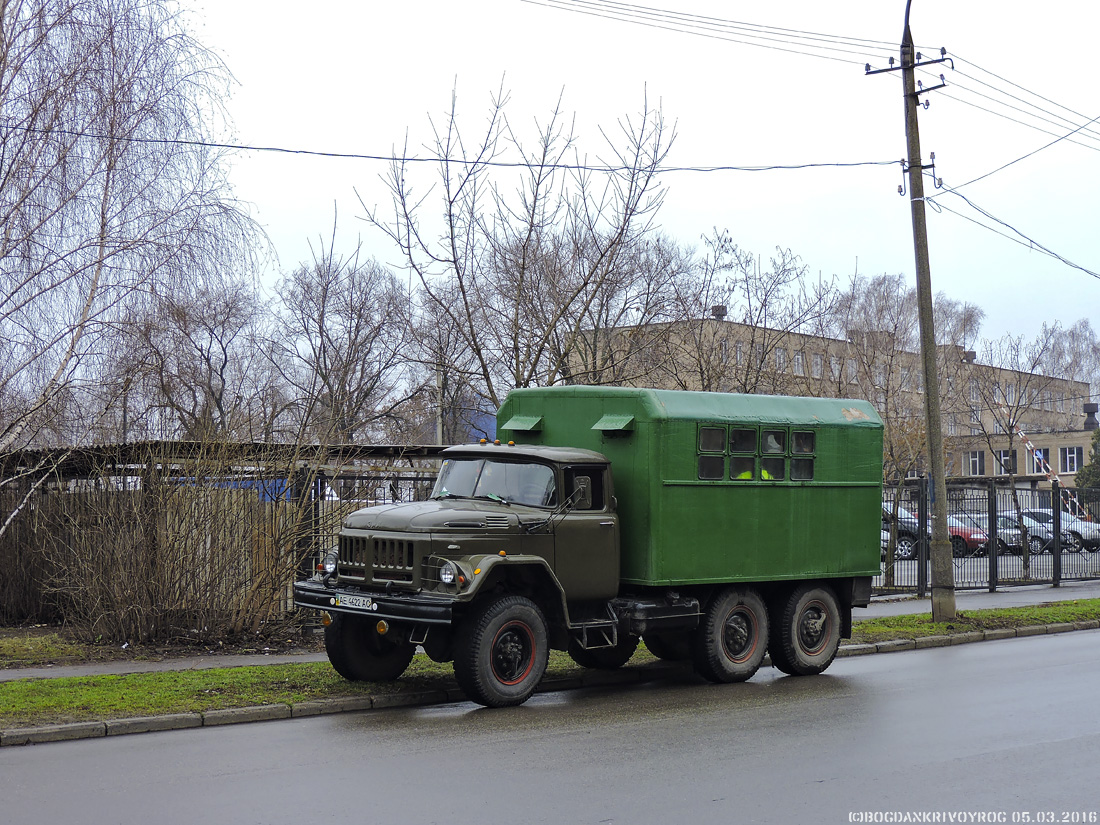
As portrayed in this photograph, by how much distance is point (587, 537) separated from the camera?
11.6m

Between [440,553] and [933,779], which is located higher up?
[440,553]

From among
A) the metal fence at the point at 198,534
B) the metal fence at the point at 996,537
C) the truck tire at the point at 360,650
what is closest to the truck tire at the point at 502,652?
the truck tire at the point at 360,650

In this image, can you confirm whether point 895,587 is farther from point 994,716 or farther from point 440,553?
point 440,553

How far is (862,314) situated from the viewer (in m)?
41.4

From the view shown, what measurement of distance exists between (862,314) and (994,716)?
108ft

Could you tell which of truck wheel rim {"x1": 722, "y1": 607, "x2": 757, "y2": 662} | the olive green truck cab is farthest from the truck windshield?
truck wheel rim {"x1": 722, "y1": 607, "x2": 757, "y2": 662}

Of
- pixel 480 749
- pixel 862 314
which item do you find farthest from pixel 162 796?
pixel 862 314

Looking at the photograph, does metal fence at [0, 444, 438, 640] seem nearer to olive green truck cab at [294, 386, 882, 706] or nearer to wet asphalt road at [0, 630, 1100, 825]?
olive green truck cab at [294, 386, 882, 706]

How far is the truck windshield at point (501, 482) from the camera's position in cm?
1164

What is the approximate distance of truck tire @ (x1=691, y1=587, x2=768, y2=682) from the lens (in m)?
12.5

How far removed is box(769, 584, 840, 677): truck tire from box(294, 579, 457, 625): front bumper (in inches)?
185

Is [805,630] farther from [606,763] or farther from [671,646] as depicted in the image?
[606,763]

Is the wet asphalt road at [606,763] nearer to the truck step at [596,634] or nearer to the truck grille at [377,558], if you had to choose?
the truck step at [596,634]

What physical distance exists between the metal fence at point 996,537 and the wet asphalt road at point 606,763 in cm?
1310
